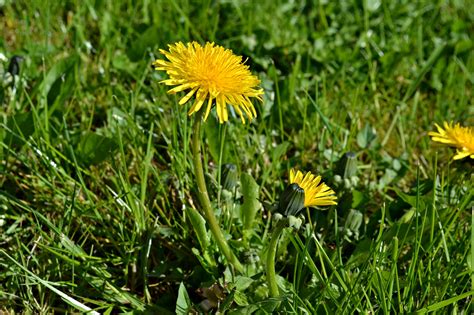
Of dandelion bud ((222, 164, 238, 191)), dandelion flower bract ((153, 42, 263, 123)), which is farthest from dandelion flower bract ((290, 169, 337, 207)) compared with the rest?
dandelion bud ((222, 164, 238, 191))

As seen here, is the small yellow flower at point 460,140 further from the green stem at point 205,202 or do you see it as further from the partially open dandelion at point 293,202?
the green stem at point 205,202

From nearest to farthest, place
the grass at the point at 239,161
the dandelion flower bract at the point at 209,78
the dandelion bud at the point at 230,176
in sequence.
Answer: the dandelion flower bract at the point at 209,78
the grass at the point at 239,161
the dandelion bud at the point at 230,176

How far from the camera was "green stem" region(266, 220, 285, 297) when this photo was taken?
4.59ft

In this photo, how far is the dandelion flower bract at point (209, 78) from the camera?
1.32m

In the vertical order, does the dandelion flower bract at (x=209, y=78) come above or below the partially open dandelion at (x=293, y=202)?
above

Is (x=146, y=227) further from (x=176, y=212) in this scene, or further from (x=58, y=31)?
(x=58, y=31)

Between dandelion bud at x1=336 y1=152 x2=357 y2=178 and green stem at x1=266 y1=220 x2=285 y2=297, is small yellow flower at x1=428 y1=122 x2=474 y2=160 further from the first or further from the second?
green stem at x1=266 y1=220 x2=285 y2=297

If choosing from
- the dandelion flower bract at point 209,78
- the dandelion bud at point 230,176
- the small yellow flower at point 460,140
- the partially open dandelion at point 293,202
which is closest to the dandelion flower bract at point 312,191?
the partially open dandelion at point 293,202

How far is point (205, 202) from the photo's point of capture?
147 centimetres

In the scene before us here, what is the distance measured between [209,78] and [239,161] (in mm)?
636

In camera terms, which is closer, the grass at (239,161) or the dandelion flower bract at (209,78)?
the dandelion flower bract at (209,78)

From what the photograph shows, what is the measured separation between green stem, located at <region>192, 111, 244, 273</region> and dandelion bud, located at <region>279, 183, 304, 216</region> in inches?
7.7

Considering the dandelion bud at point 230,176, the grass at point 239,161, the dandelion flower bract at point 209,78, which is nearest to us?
the dandelion flower bract at point 209,78

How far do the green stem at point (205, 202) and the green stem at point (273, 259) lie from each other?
0.40ft
